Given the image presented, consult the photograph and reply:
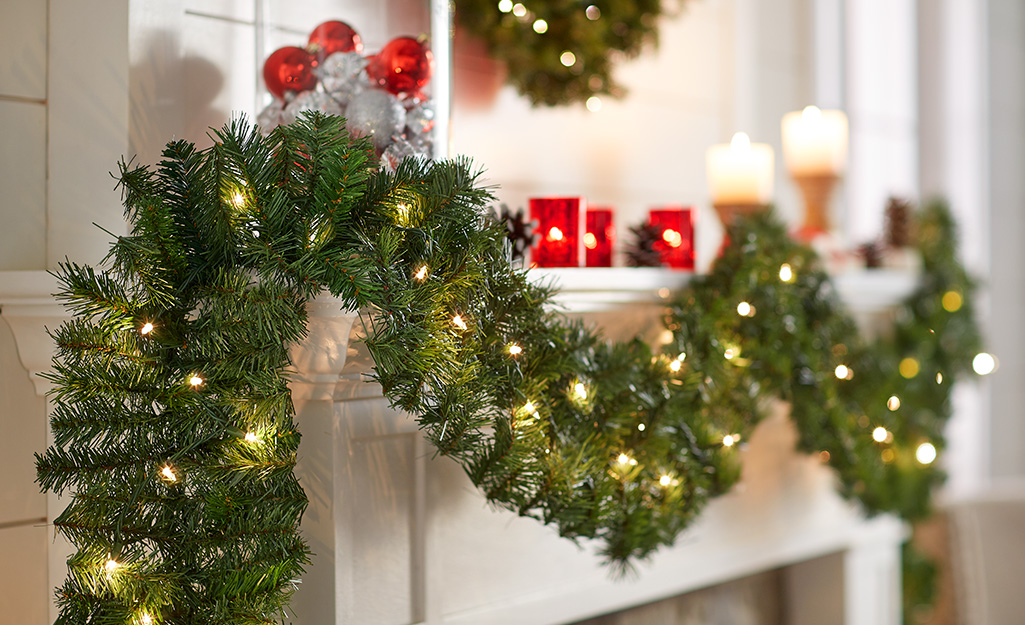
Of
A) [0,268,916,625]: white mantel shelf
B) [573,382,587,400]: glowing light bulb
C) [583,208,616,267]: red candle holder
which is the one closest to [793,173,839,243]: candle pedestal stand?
[0,268,916,625]: white mantel shelf

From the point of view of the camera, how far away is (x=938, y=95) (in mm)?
2342

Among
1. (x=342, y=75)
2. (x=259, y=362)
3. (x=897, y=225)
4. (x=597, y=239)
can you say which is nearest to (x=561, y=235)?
(x=597, y=239)

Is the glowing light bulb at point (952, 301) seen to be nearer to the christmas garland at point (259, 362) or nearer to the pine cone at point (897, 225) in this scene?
the pine cone at point (897, 225)

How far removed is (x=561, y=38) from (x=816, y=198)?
581 mm

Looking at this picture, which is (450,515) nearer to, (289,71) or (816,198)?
(289,71)

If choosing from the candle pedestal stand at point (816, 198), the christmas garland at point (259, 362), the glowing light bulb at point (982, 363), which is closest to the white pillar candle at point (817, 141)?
Result: the candle pedestal stand at point (816, 198)

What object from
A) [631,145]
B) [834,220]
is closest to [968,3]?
[834,220]

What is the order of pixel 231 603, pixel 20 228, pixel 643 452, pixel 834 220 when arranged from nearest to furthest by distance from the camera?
1. pixel 231 603
2. pixel 20 228
3. pixel 643 452
4. pixel 834 220

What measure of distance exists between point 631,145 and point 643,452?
0.76 metres

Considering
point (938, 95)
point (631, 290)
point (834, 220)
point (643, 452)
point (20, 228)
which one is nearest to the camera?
point (20, 228)

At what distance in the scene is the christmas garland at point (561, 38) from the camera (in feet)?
4.37

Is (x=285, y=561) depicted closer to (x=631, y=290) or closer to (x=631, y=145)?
(x=631, y=290)

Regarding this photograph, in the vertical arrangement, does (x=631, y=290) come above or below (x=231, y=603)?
above

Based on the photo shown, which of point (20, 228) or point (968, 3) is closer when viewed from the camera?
point (20, 228)
